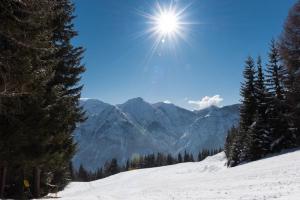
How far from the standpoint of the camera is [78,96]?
76.9ft

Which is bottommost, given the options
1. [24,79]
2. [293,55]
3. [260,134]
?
[24,79]

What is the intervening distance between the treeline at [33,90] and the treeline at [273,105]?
2305 cm

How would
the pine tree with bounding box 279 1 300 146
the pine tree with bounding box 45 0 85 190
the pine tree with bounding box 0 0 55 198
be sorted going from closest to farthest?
the pine tree with bounding box 0 0 55 198 → the pine tree with bounding box 45 0 85 190 → the pine tree with bounding box 279 1 300 146

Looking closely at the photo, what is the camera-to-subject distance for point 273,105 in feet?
130

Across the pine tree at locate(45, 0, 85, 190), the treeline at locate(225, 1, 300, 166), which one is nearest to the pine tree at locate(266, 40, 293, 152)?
the treeline at locate(225, 1, 300, 166)

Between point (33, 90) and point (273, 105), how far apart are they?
109ft

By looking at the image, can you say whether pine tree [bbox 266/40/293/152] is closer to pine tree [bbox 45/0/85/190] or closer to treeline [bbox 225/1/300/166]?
treeline [bbox 225/1/300/166]

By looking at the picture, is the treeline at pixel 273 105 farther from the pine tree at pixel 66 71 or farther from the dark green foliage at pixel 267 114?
the pine tree at pixel 66 71

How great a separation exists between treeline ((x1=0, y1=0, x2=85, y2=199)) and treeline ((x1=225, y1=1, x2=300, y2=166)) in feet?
75.6

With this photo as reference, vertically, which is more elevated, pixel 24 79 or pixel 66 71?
pixel 66 71

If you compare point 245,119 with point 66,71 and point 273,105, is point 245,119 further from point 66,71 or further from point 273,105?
point 66,71

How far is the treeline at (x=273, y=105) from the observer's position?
33.9m

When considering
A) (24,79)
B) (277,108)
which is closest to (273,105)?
(277,108)

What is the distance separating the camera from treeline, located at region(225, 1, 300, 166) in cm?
3394
